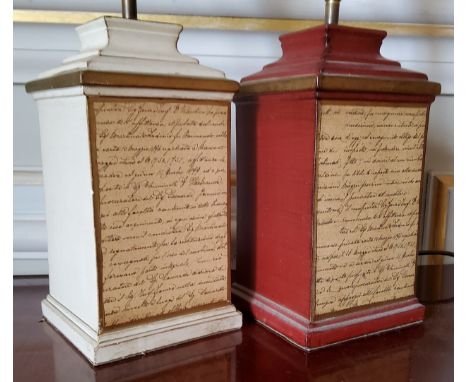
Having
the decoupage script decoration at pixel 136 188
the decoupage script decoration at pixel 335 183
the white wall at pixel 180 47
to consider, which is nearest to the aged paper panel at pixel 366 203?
the decoupage script decoration at pixel 335 183

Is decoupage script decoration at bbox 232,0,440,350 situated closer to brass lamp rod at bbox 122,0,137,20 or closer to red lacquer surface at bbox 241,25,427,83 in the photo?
red lacquer surface at bbox 241,25,427,83

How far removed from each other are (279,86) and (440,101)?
489 mm

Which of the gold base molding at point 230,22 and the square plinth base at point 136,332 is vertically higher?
the gold base molding at point 230,22

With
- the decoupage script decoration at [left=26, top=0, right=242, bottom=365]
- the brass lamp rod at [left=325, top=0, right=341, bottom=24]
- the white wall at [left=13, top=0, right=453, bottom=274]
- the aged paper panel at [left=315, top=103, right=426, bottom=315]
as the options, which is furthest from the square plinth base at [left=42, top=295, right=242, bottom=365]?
the brass lamp rod at [left=325, top=0, right=341, bottom=24]

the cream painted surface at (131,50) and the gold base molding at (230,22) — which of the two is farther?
the gold base molding at (230,22)

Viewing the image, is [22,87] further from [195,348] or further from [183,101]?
[195,348]

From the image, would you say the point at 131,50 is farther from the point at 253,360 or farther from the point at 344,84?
the point at 253,360

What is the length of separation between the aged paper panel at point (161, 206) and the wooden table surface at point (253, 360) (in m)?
0.05

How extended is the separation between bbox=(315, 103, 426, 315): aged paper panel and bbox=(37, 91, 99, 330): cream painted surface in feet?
0.76

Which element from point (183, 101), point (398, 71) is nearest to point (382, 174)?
point (398, 71)

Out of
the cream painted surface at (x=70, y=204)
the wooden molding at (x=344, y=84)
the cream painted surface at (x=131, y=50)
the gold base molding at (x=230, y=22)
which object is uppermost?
the gold base molding at (x=230, y=22)

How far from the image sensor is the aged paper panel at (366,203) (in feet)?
1.71

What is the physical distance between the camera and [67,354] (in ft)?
1.72

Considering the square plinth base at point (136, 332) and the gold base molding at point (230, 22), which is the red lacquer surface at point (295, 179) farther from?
the gold base molding at point (230, 22)
